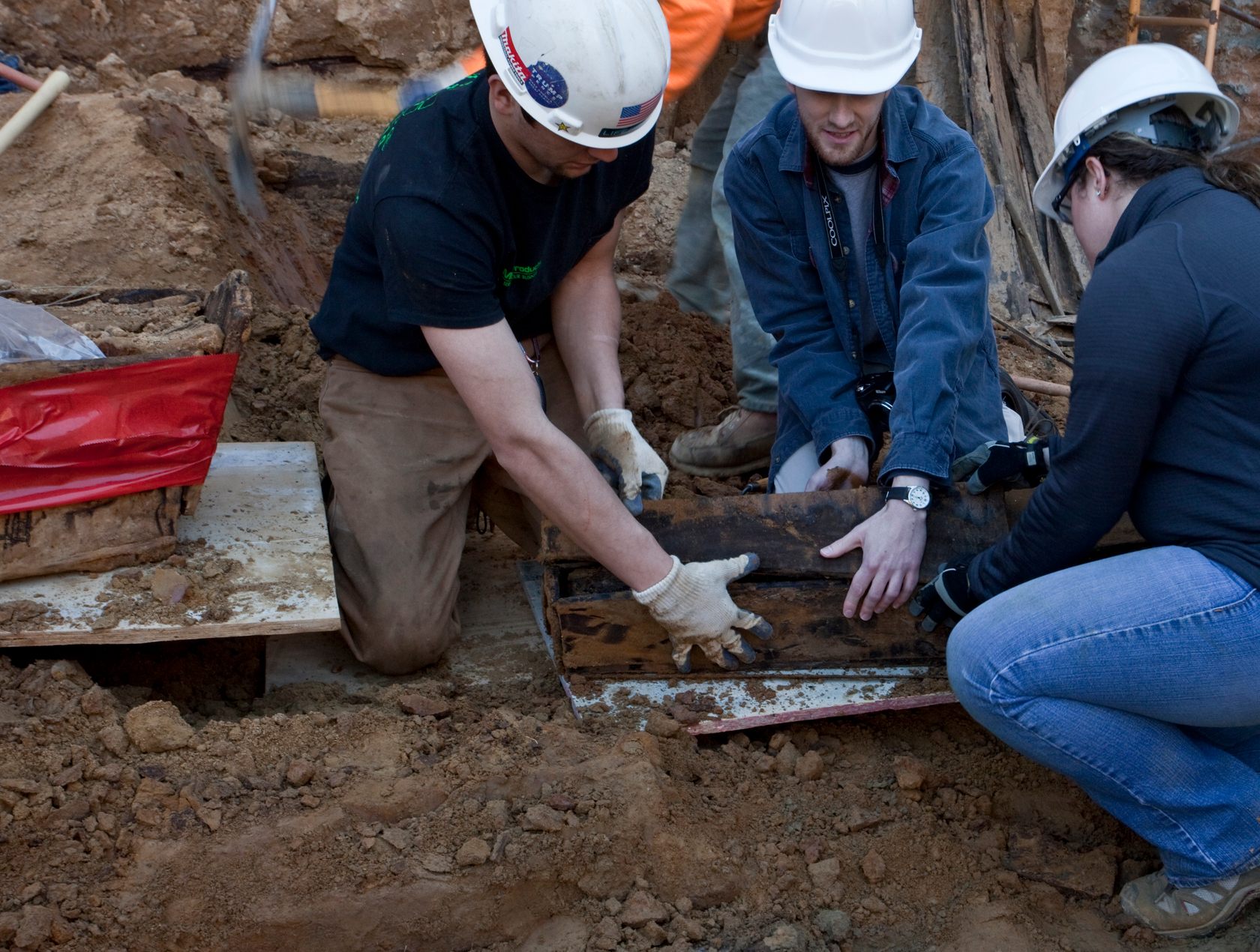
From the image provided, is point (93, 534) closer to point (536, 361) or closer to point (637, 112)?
point (536, 361)

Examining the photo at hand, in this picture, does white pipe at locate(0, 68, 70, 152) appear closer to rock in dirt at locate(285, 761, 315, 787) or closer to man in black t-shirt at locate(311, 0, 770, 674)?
man in black t-shirt at locate(311, 0, 770, 674)

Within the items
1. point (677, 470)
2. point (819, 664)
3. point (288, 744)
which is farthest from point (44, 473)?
point (677, 470)

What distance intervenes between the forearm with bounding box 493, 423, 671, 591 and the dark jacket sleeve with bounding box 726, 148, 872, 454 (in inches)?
31.5

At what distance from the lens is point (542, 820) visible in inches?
95.7

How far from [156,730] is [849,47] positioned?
2.33 metres

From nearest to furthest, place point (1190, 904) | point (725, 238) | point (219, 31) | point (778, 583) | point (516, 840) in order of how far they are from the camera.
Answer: point (1190, 904) < point (516, 840) < point (778, 583) < point (725, 238) < point (219, 31)

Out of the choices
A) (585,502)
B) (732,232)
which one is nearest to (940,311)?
(585,502)

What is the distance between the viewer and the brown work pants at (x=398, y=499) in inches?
129

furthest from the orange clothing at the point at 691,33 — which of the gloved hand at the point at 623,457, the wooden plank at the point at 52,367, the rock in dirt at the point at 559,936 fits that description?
the rock in dirt at the point at 559,936

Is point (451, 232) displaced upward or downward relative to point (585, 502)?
upward

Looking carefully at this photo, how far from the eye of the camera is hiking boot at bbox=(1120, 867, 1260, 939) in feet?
7.48

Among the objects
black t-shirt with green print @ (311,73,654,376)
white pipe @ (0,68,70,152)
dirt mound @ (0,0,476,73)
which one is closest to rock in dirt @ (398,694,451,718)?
black t-shirt with green print @ (311,73,654,376)

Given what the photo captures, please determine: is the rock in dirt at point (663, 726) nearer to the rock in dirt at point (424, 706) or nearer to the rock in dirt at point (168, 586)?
the rock in dirt at point (424, 706)

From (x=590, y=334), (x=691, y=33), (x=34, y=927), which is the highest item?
(x=691, y=33)
